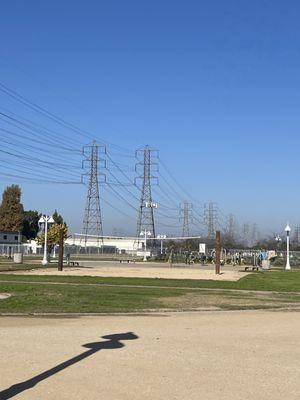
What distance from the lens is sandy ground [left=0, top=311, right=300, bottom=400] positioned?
24.4 ft

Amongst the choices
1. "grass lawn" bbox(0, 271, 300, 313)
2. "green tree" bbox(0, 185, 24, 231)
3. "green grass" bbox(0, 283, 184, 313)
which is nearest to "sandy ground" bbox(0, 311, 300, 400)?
"green grass" bbox(0, 283, 184, 313)

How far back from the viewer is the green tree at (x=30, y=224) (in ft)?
501

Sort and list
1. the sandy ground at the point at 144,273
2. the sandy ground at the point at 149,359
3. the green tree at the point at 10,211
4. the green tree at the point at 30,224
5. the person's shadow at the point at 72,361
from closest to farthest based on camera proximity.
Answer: the person's shadow at the point at 72,361, the sandy ground at the point at 149,359, the sandy ground at the point at 144,273, the green tree at the point at 10,211, the green tree at the point at 30,224

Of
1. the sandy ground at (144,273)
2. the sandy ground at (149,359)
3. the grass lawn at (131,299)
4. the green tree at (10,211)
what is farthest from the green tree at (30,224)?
the sandy ground at (149,359)

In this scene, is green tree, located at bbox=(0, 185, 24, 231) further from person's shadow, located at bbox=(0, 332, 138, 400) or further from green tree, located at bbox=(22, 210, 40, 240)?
person's shadow, located at bbox=(0, 332, 138, 400)

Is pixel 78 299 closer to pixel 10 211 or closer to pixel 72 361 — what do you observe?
pixel 72 361

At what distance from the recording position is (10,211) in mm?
135375

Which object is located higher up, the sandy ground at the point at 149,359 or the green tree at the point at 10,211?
the green tree at the point at 10,211

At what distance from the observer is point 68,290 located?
2278cm

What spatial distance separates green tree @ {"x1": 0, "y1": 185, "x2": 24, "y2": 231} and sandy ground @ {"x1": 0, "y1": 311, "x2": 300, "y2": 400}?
12318 centimetres

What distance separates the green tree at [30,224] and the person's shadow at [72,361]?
141 meters

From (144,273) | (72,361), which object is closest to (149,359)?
(72,361)

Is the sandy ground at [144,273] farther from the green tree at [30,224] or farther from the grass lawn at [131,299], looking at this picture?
the green tree at [30,224]

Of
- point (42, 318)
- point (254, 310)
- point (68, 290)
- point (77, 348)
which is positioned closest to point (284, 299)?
point (254, 310)
